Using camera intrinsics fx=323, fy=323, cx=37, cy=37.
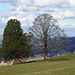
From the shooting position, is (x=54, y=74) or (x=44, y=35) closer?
(x=54, y=74)

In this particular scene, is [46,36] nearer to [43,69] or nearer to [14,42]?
[14,42]

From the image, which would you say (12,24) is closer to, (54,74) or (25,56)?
(25,56)

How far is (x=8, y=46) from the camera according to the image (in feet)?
202

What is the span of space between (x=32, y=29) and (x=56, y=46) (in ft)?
19.5

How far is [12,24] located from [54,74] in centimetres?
3782

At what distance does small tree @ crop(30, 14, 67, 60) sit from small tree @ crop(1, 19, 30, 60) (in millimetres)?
2181

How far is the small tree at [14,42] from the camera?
61031 millimetres

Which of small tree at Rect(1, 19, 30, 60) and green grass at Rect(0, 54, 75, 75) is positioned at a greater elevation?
small tree at Rect(1, 19, 30, 60)

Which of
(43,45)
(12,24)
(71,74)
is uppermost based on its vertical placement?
(12,24)

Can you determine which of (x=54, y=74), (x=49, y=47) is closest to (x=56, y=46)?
(x=49, y=47)

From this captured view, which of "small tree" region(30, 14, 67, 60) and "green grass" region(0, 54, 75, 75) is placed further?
"small tree" region(30, 14, 67, 60)

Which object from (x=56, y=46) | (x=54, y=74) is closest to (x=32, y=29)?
(x=56, y=46)

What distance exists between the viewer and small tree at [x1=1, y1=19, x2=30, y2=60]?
6103 cm

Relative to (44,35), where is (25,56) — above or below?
below
